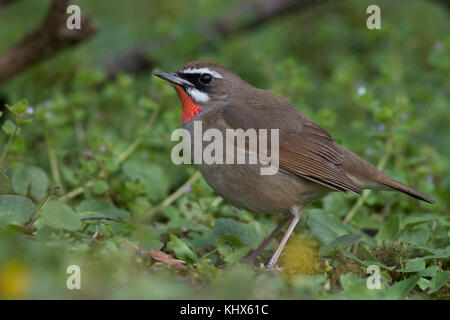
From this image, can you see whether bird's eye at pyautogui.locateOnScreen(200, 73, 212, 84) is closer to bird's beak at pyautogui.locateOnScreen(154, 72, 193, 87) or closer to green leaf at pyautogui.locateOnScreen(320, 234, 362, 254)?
bird's beak at pyautogui.locateOnScreen(154, 72, 193, 87)

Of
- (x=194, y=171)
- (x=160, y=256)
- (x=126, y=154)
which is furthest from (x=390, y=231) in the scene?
(x=126, y=154)

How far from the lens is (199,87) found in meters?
5.77

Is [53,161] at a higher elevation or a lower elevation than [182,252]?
higher

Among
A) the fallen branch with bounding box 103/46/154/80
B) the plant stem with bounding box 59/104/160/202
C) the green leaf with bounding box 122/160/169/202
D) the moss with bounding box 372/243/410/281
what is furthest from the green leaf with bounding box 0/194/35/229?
the fallen branch with bounding box 103/46/154/80

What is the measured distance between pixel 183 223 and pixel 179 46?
373 cm

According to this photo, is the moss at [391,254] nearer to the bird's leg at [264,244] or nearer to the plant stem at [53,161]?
the bird's leg at [264,244]

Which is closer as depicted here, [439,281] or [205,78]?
[439,281]

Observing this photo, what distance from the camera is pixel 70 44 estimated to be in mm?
7414

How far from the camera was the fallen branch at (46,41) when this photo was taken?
7191 mm

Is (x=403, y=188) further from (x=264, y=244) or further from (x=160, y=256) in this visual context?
(x=160, y=256)

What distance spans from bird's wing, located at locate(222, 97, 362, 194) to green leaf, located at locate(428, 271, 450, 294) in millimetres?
936

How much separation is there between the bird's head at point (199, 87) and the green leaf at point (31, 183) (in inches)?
50.5

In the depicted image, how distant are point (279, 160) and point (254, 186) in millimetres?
323
